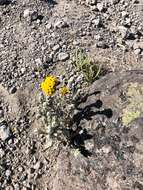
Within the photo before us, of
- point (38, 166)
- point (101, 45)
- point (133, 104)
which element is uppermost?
point (133, 104)

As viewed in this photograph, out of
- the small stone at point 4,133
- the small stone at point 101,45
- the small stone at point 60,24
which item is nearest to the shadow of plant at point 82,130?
the small stone at point 4,133

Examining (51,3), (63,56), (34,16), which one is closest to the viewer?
(63,56)

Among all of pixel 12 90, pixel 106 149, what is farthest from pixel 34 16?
pixel 106 149

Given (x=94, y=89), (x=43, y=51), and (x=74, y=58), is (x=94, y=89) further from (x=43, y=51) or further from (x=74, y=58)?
(x=43, y=51)

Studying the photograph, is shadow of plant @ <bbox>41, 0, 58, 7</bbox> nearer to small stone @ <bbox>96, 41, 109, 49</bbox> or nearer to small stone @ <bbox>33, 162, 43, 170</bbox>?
small stone @ <bbox>96, 41, 109, 49</bbox>

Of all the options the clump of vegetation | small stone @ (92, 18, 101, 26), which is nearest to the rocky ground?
small stone @ (92, 18, 101, 26)

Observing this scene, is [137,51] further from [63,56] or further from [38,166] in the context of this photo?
[38,166]
